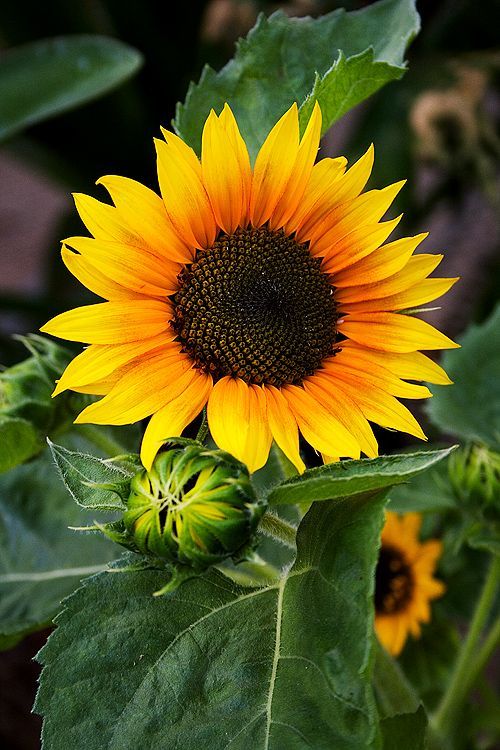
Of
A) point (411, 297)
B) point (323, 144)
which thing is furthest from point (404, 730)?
point (323, 144)

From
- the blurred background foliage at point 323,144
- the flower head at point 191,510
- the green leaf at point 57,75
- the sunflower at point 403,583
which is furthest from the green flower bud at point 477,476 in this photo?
the green leaf at point 57,75

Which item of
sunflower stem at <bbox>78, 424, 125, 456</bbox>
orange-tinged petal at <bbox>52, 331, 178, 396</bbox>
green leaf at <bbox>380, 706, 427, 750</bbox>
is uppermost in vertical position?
orange-tinged petal at <bbox>52, 331, 178, 396</bbox>

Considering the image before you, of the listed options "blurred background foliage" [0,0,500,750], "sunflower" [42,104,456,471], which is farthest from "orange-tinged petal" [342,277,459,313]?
"blurred background foliage" [0,0,500,750]

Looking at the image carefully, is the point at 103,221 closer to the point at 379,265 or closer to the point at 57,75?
the point at 379,265

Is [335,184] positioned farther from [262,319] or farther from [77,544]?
[77,544]

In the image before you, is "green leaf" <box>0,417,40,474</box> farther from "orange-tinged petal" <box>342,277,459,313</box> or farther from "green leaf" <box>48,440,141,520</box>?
"orange-tinged petal" <box>342,277,459,313</box>

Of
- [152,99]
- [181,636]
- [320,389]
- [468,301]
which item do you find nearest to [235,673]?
[181,636]

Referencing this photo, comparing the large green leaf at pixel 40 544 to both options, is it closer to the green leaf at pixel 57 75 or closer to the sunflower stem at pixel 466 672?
the sunflower stem at pixel 466 672
